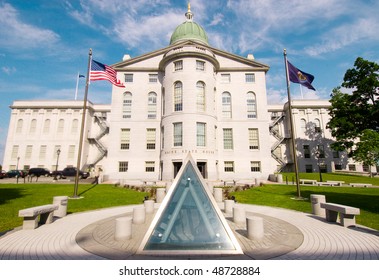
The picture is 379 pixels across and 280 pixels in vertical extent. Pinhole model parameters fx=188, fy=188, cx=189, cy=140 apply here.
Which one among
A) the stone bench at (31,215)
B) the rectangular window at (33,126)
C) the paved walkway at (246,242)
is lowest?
the paved walkway at (246,242)

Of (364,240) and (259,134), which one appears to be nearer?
(364,240)

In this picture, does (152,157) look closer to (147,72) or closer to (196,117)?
(196,117)

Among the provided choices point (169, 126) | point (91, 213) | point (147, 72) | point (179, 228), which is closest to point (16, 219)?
point (91, 213)

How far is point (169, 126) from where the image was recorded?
2833 cm

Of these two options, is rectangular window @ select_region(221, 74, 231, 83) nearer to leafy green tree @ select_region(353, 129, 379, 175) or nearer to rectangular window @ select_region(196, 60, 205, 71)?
rectangular window @ select_region(196, 60, 205, 71)

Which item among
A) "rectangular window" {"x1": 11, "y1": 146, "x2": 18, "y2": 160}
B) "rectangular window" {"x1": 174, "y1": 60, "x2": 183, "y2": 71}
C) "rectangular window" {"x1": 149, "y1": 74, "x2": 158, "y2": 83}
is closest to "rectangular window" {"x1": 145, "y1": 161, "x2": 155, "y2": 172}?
"rectangular window" {"x1": 149, "y1": 74, "x2": 158, "y2": 83}

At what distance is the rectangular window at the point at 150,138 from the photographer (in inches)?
1243

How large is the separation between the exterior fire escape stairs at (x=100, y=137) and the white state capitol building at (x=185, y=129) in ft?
1.01

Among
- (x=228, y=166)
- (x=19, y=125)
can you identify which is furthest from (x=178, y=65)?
(x=19, y=125)

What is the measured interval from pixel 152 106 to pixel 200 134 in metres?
10.8

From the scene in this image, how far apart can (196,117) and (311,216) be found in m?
20.0

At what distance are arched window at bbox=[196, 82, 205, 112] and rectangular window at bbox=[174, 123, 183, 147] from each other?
3.96 m

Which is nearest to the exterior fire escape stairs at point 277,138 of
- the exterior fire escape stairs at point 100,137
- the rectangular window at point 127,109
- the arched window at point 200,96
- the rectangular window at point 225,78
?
the rectangular window at point 225,78

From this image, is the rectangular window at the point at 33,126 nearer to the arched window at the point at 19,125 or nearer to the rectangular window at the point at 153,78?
the arched window at the point at 19,125
